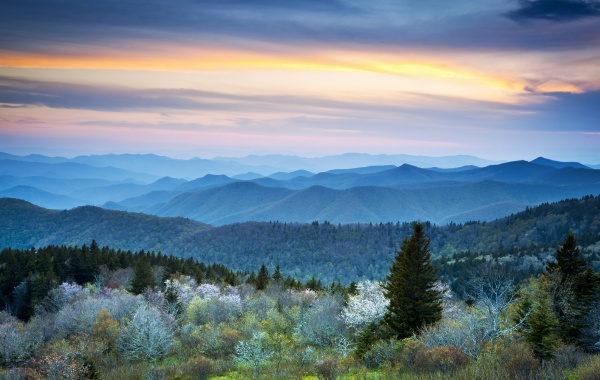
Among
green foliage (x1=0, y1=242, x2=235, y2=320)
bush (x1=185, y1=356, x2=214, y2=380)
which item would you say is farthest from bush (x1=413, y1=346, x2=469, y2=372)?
green foliage (x1=0, y1=242, x2=235, y2=320)

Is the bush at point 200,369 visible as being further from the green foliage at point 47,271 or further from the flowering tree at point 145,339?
the green foliage at point 47,271

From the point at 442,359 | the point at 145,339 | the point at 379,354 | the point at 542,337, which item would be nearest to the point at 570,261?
the point at 542,337

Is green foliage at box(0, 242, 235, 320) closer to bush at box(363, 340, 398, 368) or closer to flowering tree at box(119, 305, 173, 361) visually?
flowering tree at box(119, 305, 173, 361)

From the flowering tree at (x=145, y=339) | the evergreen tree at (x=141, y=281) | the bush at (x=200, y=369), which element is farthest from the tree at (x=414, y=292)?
the evergreen tree at (x=141, y=281)

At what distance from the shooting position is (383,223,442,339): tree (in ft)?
107

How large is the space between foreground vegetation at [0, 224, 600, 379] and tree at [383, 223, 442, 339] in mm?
81

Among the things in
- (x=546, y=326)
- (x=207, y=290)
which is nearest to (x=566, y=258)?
(x=546, y=326)

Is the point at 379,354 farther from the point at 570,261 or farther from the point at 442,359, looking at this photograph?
the point at 570,261

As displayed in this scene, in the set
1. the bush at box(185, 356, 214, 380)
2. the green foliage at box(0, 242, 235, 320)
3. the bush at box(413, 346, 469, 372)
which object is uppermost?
the bush at box(413, 346, 469, 372)

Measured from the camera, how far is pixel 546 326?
2020 cm

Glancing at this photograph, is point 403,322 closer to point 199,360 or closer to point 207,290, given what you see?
point 199,360

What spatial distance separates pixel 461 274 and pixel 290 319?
107453 millimetres

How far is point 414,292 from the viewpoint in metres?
32.7

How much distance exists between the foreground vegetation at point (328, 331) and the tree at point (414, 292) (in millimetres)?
81
